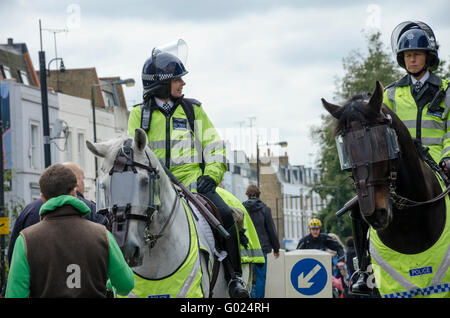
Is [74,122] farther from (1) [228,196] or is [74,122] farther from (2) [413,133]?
(2) [413,133]

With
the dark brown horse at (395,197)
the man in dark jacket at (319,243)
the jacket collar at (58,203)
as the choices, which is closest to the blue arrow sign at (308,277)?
the man in dark jacket at (319,243)

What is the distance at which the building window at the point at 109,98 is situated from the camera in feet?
232

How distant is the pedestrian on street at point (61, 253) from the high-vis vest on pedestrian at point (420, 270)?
7.47 feet

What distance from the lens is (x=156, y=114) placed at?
9.21 metres

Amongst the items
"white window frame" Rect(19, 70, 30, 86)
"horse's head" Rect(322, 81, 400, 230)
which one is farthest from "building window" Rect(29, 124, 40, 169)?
"horse's head" Rect(322, 81, 400, 230)

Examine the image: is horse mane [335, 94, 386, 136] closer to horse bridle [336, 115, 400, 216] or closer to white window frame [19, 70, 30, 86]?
horse bridle [336, 115, 400, 216]

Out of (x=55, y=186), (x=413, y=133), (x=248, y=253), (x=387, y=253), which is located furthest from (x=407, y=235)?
(x=248, y=253)

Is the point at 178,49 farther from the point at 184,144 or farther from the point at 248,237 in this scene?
the point at 248,237

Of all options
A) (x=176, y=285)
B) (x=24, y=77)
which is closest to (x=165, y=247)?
(x=176, y=285)

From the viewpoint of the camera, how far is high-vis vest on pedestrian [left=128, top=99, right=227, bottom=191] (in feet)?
29.9

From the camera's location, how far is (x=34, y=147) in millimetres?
50219

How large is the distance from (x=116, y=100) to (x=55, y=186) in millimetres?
65896

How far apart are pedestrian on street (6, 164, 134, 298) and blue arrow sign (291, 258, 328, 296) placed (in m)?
10.8
